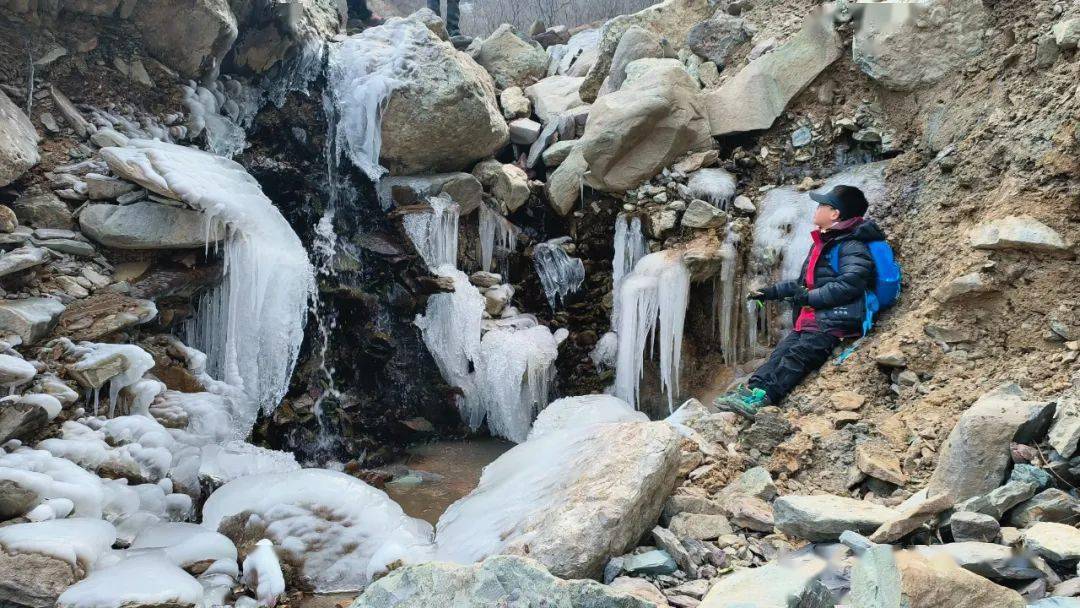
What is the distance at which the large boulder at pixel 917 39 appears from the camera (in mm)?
5469

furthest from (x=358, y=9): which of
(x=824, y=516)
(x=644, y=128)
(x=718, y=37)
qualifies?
(x=824, y=516)

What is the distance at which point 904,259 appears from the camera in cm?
501

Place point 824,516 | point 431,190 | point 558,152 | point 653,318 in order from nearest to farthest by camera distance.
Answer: point 824,516
point 653,318
point 431,190
point 558,152

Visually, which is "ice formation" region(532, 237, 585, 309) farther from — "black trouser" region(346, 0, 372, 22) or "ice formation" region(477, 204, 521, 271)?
"black trouser" region(346, 0, 372, 22)

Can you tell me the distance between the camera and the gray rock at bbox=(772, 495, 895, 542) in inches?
110

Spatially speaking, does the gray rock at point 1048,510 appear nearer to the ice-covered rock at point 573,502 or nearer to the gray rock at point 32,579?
the ice-covered rock at point 573,502

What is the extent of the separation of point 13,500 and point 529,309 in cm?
468

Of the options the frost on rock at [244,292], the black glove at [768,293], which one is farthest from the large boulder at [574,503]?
the frost on rock at [244,292]

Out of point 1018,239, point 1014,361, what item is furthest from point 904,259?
point 1014,361

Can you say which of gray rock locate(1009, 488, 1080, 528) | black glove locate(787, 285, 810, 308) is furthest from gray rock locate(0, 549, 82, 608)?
black glove locate(787, 285, 810, 308)

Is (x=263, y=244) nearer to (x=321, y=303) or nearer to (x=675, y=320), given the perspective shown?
(x=321, y=303)

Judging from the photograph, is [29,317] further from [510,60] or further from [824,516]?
[510,60]

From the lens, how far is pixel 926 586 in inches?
80.4

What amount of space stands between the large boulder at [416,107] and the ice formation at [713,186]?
2.37 m
